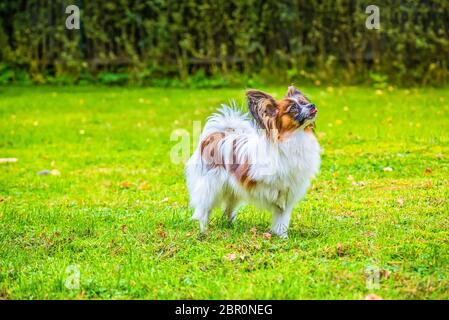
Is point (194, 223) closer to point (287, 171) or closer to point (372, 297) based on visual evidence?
point (287, 171)

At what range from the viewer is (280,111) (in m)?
5.96

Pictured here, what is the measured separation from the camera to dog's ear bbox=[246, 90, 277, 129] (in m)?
5.94

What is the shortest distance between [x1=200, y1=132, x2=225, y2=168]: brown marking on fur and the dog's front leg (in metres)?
0.60

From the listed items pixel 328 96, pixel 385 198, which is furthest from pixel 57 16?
pixel 385 198

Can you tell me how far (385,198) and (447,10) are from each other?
8.16 m

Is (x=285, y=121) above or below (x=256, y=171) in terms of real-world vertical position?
above

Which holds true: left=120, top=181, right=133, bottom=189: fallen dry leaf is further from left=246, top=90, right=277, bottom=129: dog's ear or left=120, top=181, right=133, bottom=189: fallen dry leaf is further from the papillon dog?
left=246, top=90, right=277, bottom=129: dog's ear

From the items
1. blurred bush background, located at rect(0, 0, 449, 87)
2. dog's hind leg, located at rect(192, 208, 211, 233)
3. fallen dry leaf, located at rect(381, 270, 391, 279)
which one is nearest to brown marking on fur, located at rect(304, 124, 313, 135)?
dog's hind leg, located at rect(192, 208, 211, 233)

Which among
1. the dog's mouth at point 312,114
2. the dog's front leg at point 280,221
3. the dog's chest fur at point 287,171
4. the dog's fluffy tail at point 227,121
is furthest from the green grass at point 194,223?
the dog's mouth at point 312,114

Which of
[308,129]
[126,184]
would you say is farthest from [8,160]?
[308,129]

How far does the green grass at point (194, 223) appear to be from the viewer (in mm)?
5004

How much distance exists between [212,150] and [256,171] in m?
0.49

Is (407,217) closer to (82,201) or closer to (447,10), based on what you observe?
(82,201)
